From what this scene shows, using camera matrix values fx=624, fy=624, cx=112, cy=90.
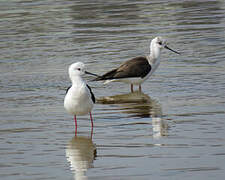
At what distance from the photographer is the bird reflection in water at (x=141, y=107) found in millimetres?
10492

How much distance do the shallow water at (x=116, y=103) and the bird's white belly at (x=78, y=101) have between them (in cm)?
38

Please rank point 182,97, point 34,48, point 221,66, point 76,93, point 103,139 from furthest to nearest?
1. point 34,48
2. point 221,66
3. point 182,97
4. point 76,93
5. point 103,139

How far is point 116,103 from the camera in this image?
12844 mm

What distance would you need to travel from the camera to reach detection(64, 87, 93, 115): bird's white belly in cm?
1053

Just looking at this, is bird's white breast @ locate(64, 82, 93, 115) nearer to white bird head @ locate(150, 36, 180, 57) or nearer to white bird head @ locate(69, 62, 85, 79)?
white bird head @ locate(69, 62, 85, 79)

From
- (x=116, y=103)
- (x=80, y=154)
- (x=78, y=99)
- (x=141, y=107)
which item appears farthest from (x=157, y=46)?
(x=80, y=154)

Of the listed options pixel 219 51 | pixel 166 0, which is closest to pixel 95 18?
pixel 166 0

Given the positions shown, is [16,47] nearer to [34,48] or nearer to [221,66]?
[34,48]

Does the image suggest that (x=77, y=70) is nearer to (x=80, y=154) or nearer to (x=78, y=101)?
(x=78, y=101)

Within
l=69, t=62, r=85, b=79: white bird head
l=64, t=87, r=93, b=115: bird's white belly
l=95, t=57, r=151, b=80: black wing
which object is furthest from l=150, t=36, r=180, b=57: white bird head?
l=64, t=87, r=93, b=115: bird's white belly

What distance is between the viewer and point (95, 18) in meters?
26.6

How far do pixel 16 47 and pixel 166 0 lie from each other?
506 inches

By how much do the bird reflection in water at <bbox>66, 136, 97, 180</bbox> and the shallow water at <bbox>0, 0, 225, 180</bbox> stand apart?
0.05ft

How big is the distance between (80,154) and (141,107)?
3283 millimetres
